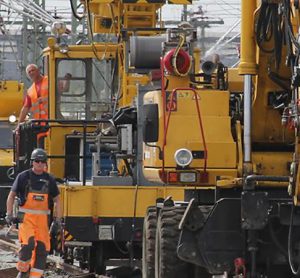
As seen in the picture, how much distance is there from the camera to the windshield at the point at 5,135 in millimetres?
26656

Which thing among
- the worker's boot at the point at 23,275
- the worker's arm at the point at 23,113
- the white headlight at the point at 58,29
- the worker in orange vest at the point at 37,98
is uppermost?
the white headlight at the point at 58,29

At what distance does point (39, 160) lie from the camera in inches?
568

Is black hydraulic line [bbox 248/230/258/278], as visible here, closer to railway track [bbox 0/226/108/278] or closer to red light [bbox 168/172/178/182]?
red light [bbox 168/172/178/182]

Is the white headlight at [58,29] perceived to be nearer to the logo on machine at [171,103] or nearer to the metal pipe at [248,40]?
the logo on machine at [171,103]

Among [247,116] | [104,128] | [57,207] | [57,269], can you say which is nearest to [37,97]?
[104,128]

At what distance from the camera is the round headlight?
11.0 metres

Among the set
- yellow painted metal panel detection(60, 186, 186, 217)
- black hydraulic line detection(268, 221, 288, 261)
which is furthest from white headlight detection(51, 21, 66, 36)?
black hydraulic line detection(268, 221, 288, 261)

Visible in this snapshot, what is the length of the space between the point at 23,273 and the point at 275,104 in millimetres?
4653

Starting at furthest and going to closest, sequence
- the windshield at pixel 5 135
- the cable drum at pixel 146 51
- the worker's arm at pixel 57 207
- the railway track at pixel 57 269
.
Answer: the windshield at pixel 5 135 < the railway track at pixel 57 269 < the worker's arm at pixel 57 207 < the cable drum at pixel 146 51

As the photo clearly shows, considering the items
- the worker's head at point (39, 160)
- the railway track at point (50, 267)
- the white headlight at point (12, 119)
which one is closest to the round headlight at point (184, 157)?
the worker's head at point (39, 160)

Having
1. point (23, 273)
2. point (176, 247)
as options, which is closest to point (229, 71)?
point (176, 247)

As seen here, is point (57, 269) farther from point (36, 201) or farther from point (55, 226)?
point (36, 201)

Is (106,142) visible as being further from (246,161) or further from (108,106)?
(246,161)

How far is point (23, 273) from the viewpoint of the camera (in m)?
14.7
